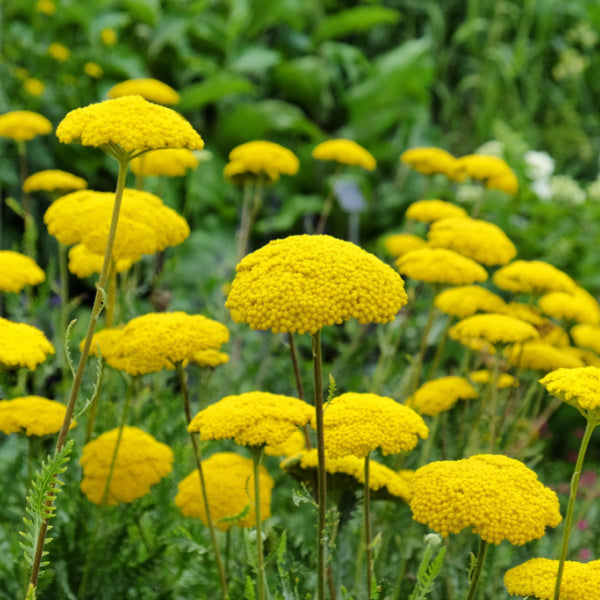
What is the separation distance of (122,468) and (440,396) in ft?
2.08

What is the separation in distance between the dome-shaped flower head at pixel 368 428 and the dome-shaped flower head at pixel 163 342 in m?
0.21

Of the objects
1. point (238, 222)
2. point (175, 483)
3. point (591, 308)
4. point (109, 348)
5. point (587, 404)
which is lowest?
point (238, 222)

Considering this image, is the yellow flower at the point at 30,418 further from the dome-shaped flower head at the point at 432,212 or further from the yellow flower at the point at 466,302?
the dome-shaped flower head at the point at 432,212

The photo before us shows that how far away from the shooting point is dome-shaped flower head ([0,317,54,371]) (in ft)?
3.58

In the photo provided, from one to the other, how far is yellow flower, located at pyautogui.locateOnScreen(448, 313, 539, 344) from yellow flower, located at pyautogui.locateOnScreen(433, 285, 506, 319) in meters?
0.11

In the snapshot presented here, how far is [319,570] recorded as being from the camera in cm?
96

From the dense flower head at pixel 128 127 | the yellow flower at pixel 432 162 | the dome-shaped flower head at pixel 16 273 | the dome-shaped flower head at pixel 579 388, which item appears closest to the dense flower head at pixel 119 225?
the dome-shaped flower head at pixel 16 273

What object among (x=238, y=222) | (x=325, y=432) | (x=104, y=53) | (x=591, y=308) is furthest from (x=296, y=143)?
(x=325, y=432)

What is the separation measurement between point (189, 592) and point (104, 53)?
3.14 metres

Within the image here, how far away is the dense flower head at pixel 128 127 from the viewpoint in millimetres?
950

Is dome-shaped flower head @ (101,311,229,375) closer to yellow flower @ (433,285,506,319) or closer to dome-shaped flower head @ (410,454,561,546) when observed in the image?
dome-shaped flower head @ (410,454,561,546)

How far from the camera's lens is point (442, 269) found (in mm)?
1526

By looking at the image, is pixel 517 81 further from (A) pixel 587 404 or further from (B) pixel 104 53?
(A) pixel 587 404

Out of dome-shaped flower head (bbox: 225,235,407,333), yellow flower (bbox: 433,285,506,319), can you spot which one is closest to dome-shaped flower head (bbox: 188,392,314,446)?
dome-shaped flower head (bbox: 225,235,407,333)
